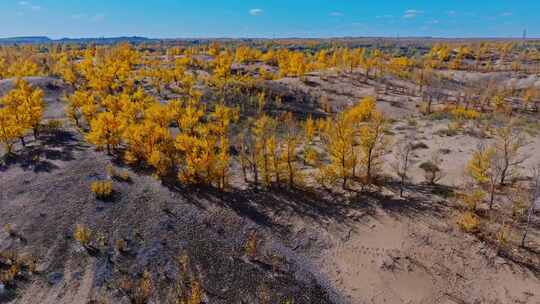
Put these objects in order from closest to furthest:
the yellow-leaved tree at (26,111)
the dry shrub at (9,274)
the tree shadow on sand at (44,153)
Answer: the dry shrub at (9,274) → the tree shadow on sand at (44,153) → the yellow-leaved tree at (26,111)

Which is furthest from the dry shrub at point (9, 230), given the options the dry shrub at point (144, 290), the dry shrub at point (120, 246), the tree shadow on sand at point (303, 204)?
the tree shadow on sand at point (303, 204)

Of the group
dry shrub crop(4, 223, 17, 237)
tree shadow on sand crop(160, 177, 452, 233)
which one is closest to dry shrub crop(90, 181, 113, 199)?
tree shadow on sand crop(160, 177, 452, 233)

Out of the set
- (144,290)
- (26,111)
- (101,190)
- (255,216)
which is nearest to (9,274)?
(144,290)

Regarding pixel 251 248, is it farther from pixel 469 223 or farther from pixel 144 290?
pixel 469 223

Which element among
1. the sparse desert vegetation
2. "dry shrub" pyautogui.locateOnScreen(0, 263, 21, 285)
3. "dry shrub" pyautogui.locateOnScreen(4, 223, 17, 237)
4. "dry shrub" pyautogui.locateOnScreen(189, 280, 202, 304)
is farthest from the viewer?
"dry shrub" pyautogui.locateOnScreen(4, 223, 17, 237)

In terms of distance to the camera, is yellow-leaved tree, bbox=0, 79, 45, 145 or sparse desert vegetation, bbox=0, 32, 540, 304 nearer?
sparse desert vegetation, bbox=0, 32, 540, 304

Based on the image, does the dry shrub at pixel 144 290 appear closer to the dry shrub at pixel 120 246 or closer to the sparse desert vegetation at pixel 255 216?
the sparse desert vegetation at pixel 255 216

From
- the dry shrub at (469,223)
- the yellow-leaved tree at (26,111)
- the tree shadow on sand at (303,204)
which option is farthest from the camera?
the yellow-leaved tree at (26,111)

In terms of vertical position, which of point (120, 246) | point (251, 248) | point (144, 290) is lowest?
point (144, 290)

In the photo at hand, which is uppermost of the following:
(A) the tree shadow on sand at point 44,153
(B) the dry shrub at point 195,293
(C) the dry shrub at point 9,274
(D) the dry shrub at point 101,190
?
(A) the tree shadow on sand at point 44,153

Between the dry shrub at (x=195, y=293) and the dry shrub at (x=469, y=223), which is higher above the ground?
the dry shrub at (x=469, y=223)

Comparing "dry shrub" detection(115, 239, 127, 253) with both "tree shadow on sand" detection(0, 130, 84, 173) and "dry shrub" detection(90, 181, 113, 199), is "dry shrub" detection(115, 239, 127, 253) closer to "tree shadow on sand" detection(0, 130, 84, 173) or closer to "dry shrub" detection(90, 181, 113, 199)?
"dry shrub" detection(90, 181, 113, 199)

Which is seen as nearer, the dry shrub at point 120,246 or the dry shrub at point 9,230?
the dry shrub at point 120,246
